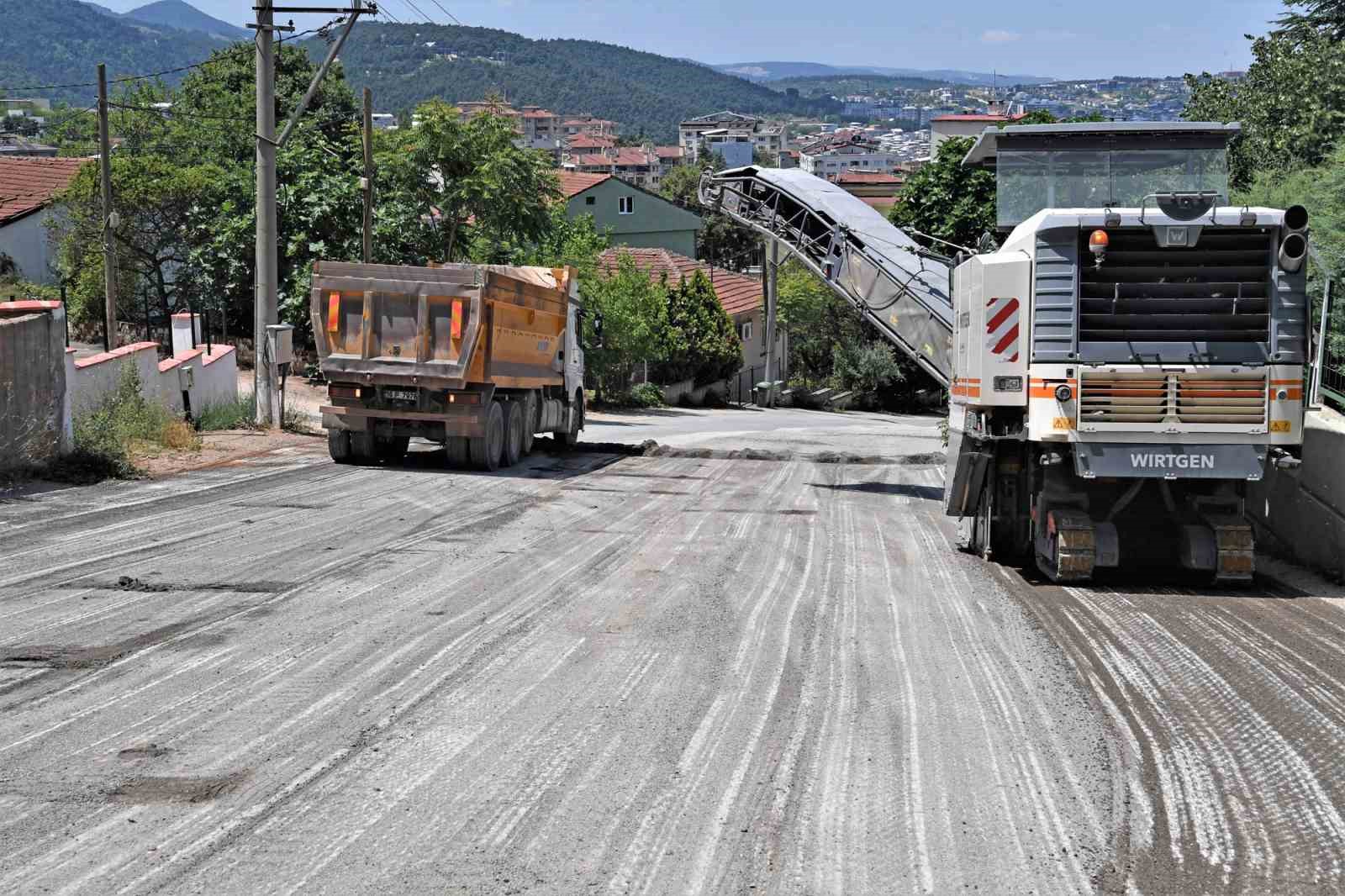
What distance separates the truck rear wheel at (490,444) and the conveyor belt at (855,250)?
5931 mm

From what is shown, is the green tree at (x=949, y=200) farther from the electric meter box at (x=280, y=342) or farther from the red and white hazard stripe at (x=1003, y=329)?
the red and white hazard stripe at (x=1003, y=329)

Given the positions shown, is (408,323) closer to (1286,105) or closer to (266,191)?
(266,191)

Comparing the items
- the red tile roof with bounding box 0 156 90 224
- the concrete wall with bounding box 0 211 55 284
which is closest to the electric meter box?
the red tile roof with bounding box 0 156 90 224

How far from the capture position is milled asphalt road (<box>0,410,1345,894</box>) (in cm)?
577

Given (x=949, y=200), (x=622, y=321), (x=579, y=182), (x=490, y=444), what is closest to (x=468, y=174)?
(x=622, y=321)

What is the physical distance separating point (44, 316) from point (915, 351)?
12.2m

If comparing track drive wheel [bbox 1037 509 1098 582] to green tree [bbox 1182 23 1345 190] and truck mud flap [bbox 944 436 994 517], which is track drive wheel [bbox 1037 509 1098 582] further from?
green tree [bbox 1182 23 1345 190]

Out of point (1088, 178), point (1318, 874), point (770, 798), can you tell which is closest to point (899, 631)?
point (770, 798)

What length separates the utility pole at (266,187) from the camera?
24.0 meters

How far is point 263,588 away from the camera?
10953 millimetres

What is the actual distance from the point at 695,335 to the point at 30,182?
85.2 feet

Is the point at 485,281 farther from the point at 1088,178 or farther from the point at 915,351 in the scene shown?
the point at 1088,178

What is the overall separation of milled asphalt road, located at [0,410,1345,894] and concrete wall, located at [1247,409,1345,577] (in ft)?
1.22

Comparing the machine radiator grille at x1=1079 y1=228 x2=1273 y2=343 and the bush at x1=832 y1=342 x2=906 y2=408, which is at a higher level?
the machine radiator grille at x1=1079 y1=228 x2=1273 y2=343
